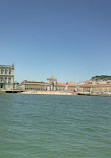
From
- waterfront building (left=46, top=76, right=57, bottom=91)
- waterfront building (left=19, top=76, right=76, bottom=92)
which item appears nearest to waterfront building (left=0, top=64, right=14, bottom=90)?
waterfront building (left=19, top=76, right=76, bottom=92)

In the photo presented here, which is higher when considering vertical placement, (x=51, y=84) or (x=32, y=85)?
(x=51, y=84)

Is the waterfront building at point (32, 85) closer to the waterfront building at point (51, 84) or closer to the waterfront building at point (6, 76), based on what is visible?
the waterfront building at point (51, 84)

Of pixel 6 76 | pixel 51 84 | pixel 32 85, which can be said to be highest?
pixel 6 76

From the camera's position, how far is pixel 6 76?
2943 inches

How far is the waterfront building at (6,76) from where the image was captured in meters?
74.3

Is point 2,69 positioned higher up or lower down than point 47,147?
higher up

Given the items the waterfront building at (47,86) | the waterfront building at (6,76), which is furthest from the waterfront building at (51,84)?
the waterfront building at (6,76)

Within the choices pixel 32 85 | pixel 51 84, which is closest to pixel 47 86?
pixel 51 84

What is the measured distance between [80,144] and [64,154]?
1.45 metres

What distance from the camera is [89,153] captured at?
7.23m

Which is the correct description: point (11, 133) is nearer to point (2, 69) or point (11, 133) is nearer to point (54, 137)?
point (54, 137)

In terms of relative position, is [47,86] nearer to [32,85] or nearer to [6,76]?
[32,85]

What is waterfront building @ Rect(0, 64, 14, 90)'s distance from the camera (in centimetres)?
7431

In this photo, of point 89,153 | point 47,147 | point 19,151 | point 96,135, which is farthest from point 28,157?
point 96,135
